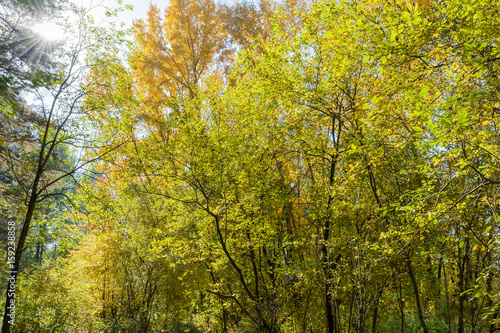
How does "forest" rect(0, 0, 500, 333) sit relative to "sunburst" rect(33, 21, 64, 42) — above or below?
below

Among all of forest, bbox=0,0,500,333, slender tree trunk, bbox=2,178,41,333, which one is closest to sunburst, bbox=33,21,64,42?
forest, bbox=0,0,500,333

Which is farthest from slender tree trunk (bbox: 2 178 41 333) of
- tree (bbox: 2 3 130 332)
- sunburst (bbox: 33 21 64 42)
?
sunburst (bbox: 33 21 64 42)

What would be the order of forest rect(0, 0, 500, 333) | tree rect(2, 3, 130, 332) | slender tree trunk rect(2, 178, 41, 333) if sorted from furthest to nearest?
1. tree rect(2, 3, 130, 332)
2. slender tree trunk rect(2, 178, 41, 333)
3. forest rect(0, 0, 500, 333)

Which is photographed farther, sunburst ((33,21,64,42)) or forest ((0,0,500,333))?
sunburst ((33,21,64,42))

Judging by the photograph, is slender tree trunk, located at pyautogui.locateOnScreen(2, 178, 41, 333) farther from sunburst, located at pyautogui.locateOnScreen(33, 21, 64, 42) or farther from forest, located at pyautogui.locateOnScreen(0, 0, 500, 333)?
sunburst, located at pyautogui.locateOnScreen(33, 21, 64, 42)

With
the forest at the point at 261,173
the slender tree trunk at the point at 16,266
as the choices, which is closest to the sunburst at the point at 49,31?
the forest at the point at 261,173

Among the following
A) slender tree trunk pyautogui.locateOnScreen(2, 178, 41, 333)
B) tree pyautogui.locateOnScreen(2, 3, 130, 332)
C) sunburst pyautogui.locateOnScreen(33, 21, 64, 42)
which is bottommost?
slender tree trunk pyautogui.locateOnScreen(2, 178, 41, 333)

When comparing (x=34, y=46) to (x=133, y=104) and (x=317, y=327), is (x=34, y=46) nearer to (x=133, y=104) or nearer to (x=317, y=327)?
(x=133, y=104)

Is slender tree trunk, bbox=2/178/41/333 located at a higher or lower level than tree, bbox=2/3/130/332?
lower

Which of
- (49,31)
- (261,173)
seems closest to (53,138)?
(49,31)

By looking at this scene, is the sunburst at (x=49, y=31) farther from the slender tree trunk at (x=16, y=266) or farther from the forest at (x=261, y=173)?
the slender tree trunk at (x=16, y=266)

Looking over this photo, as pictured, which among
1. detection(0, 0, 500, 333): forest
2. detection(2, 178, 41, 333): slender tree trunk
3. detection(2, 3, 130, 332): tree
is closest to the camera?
detection(0, 0, 500, 333): forest

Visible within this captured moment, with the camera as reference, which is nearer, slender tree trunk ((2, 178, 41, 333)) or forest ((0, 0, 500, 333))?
forest ((0, 0, 500, 333))

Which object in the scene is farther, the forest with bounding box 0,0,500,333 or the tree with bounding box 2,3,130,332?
the tree with bounding box 2,3,130,332
